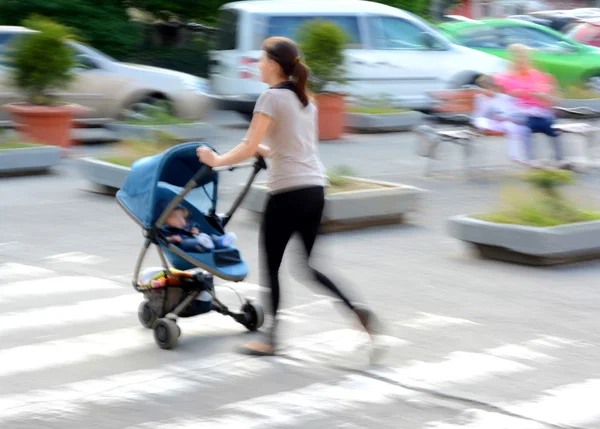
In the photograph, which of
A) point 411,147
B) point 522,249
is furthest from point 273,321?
point 411,147

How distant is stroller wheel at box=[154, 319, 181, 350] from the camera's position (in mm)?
6664

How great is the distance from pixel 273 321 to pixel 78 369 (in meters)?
1.09

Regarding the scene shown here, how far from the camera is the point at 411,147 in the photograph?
16719mm

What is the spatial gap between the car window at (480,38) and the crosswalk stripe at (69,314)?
50.0 feet

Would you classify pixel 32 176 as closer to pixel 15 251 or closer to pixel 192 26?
pixel 15 251

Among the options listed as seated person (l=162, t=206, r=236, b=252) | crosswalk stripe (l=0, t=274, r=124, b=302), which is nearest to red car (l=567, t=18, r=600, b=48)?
crosswalk stripe (l=0, t=274, r=124, b=302)

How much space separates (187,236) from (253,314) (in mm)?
653

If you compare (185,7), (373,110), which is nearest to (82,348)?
(373,110)

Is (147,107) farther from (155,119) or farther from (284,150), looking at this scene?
(284,150)

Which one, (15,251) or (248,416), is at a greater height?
(248,416)

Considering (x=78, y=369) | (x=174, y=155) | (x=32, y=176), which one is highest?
(x=174, y=155)

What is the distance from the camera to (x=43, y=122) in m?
14.7

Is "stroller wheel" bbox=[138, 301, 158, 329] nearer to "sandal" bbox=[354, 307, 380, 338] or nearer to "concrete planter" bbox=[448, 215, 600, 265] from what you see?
"sandal" bbox=[354, 307, 380, 338]

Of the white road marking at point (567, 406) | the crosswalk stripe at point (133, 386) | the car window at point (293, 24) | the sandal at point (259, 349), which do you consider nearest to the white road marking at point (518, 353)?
the white road marking at point (567, 406)
